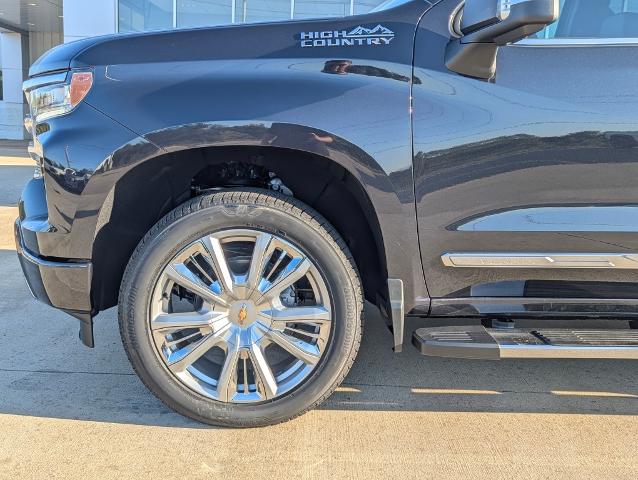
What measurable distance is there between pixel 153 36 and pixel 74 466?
66.7 inches

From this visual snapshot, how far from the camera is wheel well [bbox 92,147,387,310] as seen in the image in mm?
2322

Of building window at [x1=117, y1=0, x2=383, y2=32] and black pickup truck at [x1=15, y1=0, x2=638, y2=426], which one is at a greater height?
building window at [x1=117, y1=0, x2=383, y2=32]

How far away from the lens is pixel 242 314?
7.65ft

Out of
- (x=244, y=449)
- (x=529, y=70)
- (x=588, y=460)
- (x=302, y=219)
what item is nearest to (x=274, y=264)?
(x=302, y=219)

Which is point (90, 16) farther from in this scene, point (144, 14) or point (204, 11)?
point (204, 11)

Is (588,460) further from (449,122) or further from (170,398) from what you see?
(170,398)

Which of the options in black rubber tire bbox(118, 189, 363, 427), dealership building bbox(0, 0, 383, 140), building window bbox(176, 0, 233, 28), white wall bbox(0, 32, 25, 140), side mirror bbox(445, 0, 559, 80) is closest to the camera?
side mirror bbox(445, 0, 559, 80)

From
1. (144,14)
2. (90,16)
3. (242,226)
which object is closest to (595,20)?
(242,226)

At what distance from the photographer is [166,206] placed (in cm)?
253

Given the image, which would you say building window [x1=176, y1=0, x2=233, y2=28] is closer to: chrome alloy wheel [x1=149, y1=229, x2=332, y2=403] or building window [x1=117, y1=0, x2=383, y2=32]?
building window [x1=117, y1=0, x2=383, y2=32]

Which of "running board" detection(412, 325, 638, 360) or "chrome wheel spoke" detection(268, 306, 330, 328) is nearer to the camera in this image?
"running board" detection(412, 325, 638, 360)

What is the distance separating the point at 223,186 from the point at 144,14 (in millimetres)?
9498

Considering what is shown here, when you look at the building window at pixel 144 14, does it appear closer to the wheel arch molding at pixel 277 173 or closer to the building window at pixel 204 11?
the building window at pixel 204 11

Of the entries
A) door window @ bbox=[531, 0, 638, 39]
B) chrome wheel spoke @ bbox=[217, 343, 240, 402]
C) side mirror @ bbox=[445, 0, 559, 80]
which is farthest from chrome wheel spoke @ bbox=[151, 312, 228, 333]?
door window @ bbox=[531, 0, 638, 39]
